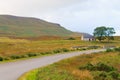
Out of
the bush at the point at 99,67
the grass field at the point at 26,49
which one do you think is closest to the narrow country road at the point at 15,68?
the bush at the point at 99,67

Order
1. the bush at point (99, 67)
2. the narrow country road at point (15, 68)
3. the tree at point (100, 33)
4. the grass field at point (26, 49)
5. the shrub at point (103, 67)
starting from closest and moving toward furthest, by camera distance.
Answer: the narrow country road at point (15, 68) → the bush at point (99, 67) → the shrub at point (103, 67) → the grass field at point (26, 49) → the tree at point (100, 33)

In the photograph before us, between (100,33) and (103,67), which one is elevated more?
(100,33)

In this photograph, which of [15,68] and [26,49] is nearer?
[15,68]

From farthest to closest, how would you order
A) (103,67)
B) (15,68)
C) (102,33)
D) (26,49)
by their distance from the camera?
(102,33)
(26,49)
(103,67)
(15,68)

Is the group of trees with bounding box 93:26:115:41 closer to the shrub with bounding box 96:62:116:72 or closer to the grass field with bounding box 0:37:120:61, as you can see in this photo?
Answer: the grass field with bounding box 0:37:120:61

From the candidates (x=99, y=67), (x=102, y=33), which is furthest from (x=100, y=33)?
(x=99, y=67)

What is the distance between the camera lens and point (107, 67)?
3125 cm

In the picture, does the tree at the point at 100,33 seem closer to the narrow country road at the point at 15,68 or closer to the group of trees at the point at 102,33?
the group of trees at the point at 102,33

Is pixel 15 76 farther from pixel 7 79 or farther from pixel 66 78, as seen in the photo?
pixel 66 78

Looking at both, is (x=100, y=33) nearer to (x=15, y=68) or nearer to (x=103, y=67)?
(x=103, y=67)

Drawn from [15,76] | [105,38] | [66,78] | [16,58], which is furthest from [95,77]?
[105,38]

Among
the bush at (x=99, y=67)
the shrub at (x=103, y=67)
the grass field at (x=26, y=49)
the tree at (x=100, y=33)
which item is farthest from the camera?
the tree at (x=100, y=33)

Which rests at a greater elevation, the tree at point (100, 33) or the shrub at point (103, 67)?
the tree at point (100, 33)

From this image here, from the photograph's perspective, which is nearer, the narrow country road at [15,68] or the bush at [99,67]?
the narrow country road at [15,68]
